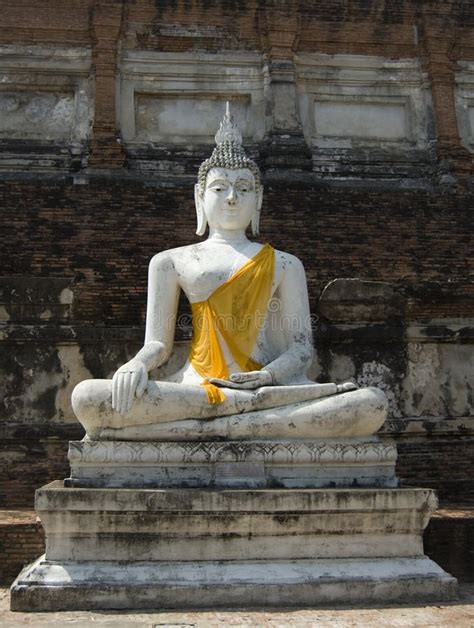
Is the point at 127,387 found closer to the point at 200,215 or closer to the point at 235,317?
the point at 235,317

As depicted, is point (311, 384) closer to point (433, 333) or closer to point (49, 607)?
point (49, 607)

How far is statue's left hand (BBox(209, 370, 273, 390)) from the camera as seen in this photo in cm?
520

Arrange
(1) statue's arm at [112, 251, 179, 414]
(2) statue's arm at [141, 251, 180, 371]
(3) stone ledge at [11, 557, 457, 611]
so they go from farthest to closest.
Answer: (2) statue's arm at [141, 251, 180, 371]
(1) statue's arm at [112, 251, 179, 414]
(3) stone ledge at [11, 557, 457, 611]

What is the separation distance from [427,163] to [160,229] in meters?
4.69

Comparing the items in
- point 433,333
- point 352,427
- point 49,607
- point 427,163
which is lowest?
point 49,607

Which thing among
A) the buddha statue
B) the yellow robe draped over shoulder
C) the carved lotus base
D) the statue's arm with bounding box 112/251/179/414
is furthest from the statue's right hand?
the yellow robe draped over shoulder

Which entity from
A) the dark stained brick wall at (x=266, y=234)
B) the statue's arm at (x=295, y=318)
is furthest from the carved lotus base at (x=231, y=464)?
the dark stained brick wall at (x=266, y=234)

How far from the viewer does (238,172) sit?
20.1 ft

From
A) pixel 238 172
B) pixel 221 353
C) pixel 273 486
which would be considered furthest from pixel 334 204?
pixel 273 486

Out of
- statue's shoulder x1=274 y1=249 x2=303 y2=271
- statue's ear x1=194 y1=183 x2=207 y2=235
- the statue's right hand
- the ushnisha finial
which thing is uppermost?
the ushnisha finial

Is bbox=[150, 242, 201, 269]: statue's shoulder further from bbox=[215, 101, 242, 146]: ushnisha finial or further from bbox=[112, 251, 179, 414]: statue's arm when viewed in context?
bbox=[215, 101, 242, 146]: ushnisha finial

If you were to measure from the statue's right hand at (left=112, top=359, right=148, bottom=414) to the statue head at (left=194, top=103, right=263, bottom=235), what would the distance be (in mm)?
1700

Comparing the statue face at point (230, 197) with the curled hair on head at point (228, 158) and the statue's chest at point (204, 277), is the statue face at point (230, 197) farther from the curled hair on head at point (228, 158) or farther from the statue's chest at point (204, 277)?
the statue's chest at point (204, 277)

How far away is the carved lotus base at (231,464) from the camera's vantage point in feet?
15.7
